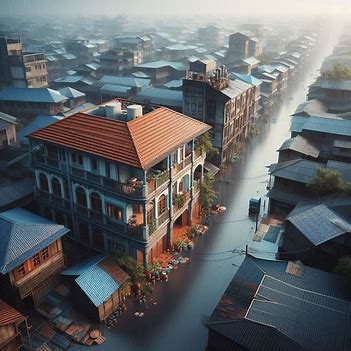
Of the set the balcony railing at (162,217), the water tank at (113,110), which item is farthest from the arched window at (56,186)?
the balcony railing at (162,217)

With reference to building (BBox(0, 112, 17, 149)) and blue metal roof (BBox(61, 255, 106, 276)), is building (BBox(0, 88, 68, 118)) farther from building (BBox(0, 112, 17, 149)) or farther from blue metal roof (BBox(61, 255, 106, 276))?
blue metal roof (BBox(61, 255, 106, 276))

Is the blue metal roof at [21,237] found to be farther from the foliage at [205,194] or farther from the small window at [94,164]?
the foliage at [205,194]

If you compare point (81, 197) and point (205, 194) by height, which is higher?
point (81, 197)

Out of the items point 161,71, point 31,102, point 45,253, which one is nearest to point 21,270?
point 45,253

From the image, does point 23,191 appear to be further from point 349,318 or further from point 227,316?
point 349,318

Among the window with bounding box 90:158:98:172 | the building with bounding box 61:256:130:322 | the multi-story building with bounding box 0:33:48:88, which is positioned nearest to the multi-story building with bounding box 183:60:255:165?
the window with bounding box 90:158:98:172

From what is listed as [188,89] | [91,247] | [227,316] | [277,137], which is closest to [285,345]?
[227,316]

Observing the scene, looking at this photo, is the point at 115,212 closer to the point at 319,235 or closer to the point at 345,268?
the point at 319,235
